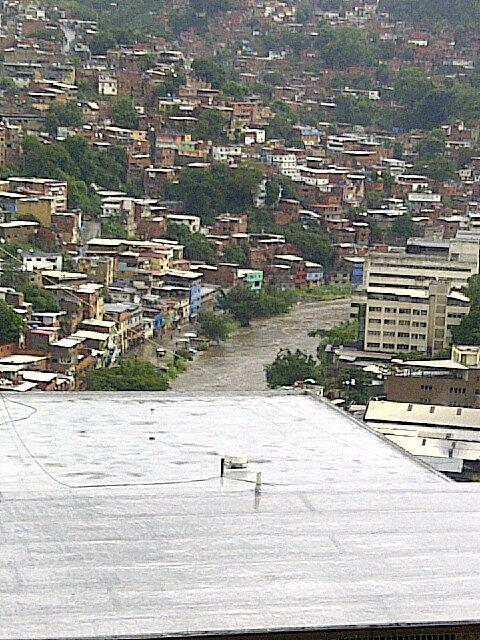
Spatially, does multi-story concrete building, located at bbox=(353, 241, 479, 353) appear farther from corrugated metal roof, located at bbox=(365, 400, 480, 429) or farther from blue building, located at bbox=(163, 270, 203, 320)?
corrugated metal roof, located at bbox=(365, 400, 480, 429)

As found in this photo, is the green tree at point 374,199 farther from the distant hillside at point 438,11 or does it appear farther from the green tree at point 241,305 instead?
the distant hillside at point 438,11

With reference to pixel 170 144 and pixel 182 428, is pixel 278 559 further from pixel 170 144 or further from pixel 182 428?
pixel 170 144

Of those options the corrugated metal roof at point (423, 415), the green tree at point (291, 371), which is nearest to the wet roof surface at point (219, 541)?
the corrugated metal roof at point (423, 415)

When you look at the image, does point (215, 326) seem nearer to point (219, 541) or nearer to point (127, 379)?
point (127, 379)

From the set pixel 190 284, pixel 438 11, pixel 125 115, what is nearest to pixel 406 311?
pixel 190 284

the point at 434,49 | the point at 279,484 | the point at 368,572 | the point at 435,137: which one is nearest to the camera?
the point at 368,572

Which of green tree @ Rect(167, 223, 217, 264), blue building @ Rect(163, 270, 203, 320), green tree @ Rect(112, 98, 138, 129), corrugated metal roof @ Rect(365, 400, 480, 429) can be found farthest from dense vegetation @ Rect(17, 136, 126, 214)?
corrugated metal roof @ Rect(365, 400, 480, 429)

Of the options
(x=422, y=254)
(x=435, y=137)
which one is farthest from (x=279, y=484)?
(x=435, y=137)
